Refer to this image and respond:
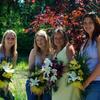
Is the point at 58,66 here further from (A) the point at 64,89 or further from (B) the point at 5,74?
(B) the point at 5,74

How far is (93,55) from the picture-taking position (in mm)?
4887

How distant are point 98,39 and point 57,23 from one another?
7.37 ft

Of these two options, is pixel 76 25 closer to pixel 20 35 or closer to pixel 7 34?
pixel 7 34

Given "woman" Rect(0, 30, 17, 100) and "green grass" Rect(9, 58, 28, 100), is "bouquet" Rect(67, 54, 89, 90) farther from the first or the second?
"green grass" Rect(9, 58, 28, 100)

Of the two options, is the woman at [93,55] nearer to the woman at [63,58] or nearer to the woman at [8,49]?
the woman at [63,58]

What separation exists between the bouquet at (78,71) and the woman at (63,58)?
0.99 feet

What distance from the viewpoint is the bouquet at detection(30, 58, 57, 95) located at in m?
5.42

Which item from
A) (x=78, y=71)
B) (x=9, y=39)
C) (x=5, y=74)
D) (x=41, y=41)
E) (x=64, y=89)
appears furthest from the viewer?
(x=9, y=39)

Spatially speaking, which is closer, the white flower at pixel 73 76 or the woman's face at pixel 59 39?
the white flower at pixel 73 76

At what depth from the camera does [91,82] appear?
4.95 meters

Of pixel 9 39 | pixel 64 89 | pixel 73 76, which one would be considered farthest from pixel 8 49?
pixel 73 76

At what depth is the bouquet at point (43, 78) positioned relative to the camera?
213 inches

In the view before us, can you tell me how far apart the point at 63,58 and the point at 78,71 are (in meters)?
0.47

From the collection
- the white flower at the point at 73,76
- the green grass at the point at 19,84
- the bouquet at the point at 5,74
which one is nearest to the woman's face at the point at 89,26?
the white flower at the point at 73,76
